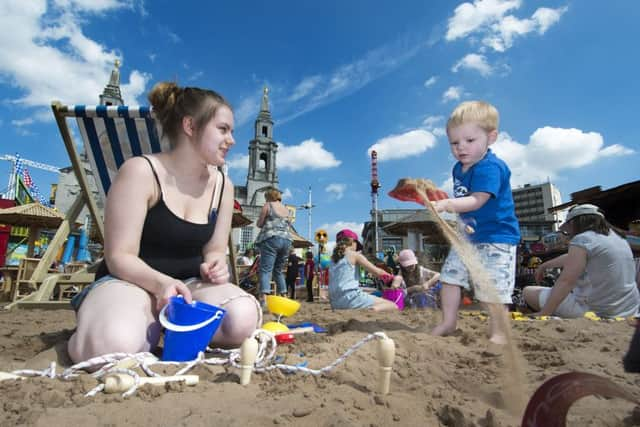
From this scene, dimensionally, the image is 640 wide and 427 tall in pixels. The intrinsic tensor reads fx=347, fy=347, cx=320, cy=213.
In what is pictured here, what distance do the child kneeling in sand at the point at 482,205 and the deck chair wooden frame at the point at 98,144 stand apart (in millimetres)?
2823

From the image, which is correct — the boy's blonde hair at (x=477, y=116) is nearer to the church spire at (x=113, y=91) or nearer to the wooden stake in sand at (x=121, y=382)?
the wooden stake in sand at (x=121, y=382)

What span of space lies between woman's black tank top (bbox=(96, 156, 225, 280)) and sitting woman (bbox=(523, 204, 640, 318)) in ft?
9.43

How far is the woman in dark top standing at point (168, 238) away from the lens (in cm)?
139

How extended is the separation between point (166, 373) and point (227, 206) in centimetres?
104

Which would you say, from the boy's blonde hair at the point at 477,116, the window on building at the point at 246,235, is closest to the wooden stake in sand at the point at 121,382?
the boy's blonde hair at the point at 477,116

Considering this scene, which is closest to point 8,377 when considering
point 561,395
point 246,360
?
point 246,360

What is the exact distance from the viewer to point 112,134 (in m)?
3.65

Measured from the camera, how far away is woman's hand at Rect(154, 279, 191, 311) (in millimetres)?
1366

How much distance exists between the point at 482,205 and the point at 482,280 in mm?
581

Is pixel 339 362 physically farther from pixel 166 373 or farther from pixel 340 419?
pixel 166 373

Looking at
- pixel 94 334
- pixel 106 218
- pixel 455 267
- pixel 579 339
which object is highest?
pixel 106 218

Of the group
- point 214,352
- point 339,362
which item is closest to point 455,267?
point 339,362

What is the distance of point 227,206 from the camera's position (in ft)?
6.81

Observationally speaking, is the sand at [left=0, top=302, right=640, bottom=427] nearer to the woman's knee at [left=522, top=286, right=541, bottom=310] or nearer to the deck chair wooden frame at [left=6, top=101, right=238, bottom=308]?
the woman's knee at [left=522, top=286, right=541, bottom=310]
